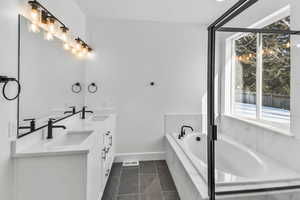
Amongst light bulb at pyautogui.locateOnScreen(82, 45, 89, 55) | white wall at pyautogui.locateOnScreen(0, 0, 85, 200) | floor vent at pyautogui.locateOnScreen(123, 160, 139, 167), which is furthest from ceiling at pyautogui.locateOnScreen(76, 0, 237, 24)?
floor vent at pyautogui.locateOnScreen(123, 160, 139, 167)

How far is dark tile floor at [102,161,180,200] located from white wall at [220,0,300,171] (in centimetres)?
129

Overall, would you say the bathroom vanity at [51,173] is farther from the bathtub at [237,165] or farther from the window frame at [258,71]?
the window frame at [258,71]

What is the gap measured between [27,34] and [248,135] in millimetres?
2993

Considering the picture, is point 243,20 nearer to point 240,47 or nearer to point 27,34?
point 240,47

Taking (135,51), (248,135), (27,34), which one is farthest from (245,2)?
(135,51)

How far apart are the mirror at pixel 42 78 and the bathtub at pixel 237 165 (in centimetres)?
174

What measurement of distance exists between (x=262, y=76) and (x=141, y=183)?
233cm

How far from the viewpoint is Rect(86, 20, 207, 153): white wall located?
3.27 metres

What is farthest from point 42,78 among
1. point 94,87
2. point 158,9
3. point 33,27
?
point 158,9

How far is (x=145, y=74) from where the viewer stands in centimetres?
336

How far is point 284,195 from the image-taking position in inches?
61.0

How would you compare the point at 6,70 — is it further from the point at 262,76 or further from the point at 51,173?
the point at 262,76

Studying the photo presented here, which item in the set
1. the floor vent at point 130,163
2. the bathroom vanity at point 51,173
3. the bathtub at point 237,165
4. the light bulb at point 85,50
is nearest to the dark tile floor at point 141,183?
the floor vent at point 130,163

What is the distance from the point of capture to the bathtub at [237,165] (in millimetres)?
1625
